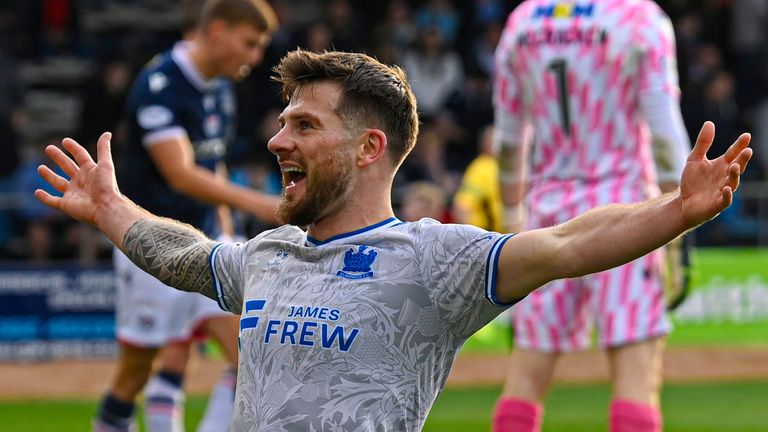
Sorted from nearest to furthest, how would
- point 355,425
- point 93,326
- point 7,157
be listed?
point 355,425 < point 93,326 < point 7,157

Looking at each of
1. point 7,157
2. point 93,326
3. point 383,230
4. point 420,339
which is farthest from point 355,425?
point 7,157

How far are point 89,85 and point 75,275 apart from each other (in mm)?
3232

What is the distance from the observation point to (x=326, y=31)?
1747 cm

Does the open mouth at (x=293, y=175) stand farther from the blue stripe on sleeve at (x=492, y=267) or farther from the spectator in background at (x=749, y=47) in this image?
the spectator in background at (x=749, y=47)

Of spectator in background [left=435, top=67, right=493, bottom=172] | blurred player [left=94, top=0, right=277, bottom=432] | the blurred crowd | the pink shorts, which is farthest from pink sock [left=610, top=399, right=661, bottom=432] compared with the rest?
spectator in background [left=435, top=67, right=493, bottom=172]

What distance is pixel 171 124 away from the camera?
7.05 m

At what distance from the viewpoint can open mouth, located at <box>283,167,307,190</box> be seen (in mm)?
3756

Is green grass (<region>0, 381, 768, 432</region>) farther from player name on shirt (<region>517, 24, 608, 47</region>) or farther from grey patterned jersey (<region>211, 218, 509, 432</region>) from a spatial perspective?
grey patterned jersey (<region>211, 218, 509, 432</region>)

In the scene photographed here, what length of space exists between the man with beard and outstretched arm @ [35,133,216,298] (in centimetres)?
25

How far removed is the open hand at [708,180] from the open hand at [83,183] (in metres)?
1.80

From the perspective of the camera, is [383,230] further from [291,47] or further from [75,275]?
[291,47]

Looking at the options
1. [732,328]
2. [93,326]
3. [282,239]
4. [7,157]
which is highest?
[282,239]

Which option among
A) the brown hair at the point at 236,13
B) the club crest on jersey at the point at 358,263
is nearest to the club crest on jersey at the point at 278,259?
the club crest on jersey at the point at 358,263

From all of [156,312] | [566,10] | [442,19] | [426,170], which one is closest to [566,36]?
[566,10]
